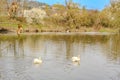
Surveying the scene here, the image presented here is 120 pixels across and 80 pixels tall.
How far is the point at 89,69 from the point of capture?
21.0m

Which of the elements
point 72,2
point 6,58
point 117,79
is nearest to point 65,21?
point 72,2

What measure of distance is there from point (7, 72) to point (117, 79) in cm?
620

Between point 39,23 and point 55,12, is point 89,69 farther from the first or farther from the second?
point 55,12

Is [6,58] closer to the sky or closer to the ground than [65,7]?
closer to the ground

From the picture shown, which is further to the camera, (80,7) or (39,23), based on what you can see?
(80,7)

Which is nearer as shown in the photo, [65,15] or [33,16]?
[33,16]

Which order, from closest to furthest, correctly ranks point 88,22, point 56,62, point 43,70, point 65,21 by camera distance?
→ point 43,70 < point 56,62 < point 65,21 < point 88,22

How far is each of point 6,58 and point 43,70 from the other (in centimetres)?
545

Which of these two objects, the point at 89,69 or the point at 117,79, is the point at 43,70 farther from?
the point at 117,79

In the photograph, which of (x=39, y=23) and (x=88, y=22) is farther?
(x=88, y=22)

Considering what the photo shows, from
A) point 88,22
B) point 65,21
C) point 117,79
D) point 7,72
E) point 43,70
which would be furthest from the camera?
point 88,22

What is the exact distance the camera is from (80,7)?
110m

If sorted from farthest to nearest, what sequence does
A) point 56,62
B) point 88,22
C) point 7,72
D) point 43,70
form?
point 88,22
point 56,62
point 43,70
point 7,72

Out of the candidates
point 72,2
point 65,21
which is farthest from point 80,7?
point 65,21
